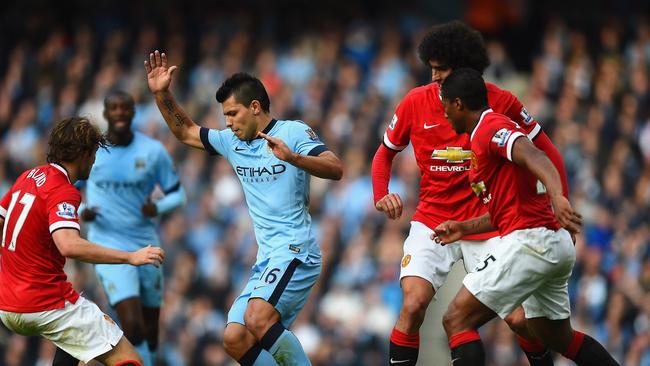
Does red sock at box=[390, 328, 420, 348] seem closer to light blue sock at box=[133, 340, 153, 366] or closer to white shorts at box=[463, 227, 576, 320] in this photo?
white shorts at box=[463, 227, 576, 320]

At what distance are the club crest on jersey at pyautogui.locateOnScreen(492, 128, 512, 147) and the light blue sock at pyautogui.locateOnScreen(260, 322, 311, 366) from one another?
2091 millimetres

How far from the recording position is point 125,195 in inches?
408

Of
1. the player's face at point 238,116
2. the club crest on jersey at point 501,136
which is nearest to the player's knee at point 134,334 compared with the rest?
the player's face at point 238,116

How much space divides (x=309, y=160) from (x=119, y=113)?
2.93 meters

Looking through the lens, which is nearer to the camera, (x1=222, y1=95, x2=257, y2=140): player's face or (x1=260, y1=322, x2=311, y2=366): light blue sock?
(x1=260, y1=322, x2=311, y2=366): light blue sock

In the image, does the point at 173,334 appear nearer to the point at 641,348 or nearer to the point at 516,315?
the point at 641,348

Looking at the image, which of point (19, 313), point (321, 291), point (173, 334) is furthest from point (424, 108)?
point (173, 334)

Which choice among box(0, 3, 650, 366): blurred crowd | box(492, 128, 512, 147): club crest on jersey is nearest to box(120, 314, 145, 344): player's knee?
box(492, 128, 512, 147): club crest on jersey

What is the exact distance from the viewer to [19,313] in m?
7.74

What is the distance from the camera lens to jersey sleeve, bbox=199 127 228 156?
28.3 feet

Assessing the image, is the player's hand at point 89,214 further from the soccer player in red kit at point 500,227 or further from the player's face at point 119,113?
the soccer player in red kit at point 500,227

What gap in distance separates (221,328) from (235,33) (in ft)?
24.4

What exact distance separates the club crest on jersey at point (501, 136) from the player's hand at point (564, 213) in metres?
0.55

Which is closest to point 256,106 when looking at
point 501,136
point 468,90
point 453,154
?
point 453,154
